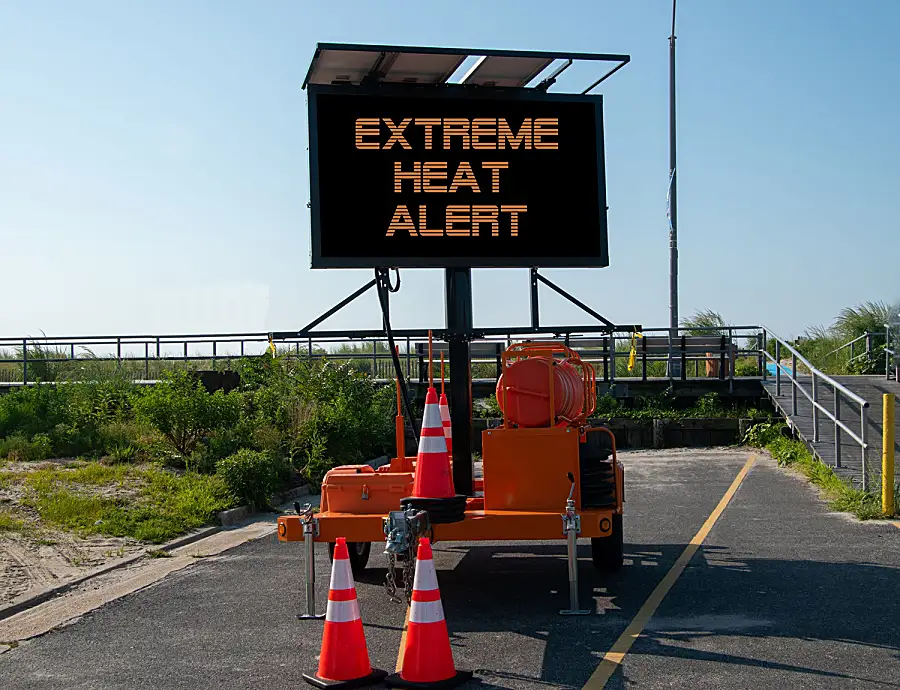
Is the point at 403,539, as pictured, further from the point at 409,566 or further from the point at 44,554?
the point at 44,554

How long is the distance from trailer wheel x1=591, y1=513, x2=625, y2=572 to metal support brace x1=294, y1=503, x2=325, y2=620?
248 cm

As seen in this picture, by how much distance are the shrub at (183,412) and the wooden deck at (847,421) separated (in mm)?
9008

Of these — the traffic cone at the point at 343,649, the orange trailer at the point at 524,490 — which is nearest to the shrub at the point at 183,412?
the orange trailer at the point at 524,490

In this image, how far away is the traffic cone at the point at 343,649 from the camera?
5.85 m

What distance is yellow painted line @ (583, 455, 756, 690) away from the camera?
19.3ft

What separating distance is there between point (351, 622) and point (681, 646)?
83.3 inches

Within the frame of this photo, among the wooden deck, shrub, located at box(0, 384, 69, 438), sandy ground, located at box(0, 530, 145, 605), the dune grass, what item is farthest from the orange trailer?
shrub, located at box(0, 384, 69, 438)

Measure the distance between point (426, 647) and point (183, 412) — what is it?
10.3 metres

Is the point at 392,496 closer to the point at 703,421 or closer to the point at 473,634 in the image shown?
the point at 473,634

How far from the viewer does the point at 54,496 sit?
39.2ft

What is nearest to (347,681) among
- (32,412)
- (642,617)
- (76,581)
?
(642,617)

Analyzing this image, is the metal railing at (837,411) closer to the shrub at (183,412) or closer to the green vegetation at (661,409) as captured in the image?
the green vegetation at (661,409)

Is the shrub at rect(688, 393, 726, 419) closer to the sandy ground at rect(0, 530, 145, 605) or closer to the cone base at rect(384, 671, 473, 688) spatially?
the sandy ground at rect(0, 530, 145, 605)

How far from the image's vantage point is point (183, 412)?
15312 mm
